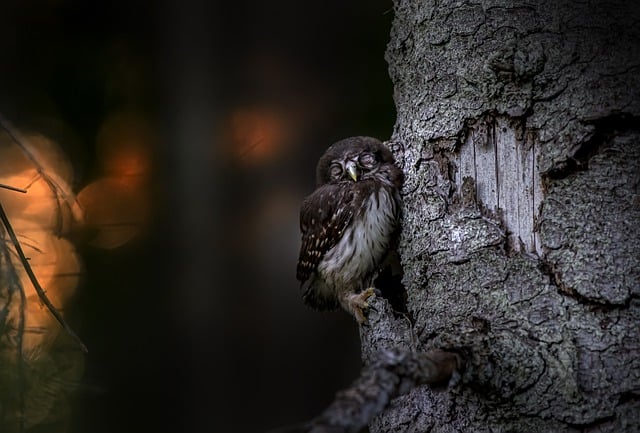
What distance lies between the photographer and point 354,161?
10.2ft

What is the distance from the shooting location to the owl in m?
2.72

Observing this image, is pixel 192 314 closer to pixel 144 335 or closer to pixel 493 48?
pixel 144 335

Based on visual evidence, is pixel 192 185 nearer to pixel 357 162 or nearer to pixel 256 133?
pixel 256 133

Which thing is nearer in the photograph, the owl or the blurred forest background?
the owl

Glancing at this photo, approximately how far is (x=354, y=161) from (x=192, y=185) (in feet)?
5.40

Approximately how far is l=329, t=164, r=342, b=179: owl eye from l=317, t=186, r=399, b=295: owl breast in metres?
0.33

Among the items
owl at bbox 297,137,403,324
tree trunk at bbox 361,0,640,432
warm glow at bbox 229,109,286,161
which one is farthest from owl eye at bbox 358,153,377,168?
warm glow at bbox 229,109,286,161

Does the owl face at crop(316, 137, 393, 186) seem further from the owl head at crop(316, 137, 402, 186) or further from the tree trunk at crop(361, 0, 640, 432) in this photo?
the tree trunk at crop(361, 0, 640, 432)

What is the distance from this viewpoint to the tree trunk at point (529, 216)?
173 centimetres

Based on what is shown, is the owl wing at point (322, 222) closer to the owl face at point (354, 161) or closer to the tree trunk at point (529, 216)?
the owl face at point (354, 161)

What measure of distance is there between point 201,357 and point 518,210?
2.89 meters

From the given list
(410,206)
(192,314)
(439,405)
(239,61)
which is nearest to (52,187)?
(410,206)

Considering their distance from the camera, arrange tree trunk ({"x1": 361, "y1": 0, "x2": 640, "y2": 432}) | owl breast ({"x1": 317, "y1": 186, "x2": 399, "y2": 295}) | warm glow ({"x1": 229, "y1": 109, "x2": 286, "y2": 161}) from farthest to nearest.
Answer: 1. warm glow ({"x1": 229, "y1": 109, "x2": 286, "y2": 161})
2. owl breast ({"x1": 317, "y1": 186, "x2": 399, "y2": 295})
3. tree trunk ({"x1": 361, "y1": 0, "x2": 640, "y2": 432})

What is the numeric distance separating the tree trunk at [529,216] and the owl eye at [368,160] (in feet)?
2.88
